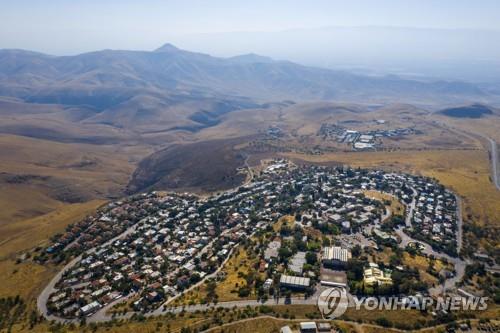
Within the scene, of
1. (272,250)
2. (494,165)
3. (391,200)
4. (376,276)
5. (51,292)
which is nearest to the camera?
(376,276)

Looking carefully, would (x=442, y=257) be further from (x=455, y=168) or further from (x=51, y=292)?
(x=455, y=168)

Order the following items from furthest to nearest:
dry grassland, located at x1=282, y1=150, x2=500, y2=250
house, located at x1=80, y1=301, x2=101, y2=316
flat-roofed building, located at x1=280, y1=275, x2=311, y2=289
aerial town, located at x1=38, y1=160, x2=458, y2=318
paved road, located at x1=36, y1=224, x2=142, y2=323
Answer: dry grassland, located at x1=282, y1=150, x2=500, y2=250 < aerial town, located at x1=38, y1=160, x2=458, y2=318 < flat-roofed building, located at x1=280, y1=275, x2=311, y2=289 < paved road, located at x1=36, y1=224, x2=142, y2=323 < house, located at x1=80, y1=301, x2=101, y2=316

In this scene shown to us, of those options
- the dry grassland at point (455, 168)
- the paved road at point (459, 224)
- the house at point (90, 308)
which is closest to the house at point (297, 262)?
the paved road at point (459, 224)

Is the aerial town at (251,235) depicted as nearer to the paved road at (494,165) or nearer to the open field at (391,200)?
the open field at (391,200)

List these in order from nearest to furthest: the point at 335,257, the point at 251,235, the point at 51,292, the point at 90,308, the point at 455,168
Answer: the point at 90,308 → the point at 51,292 → the point at 335,257 → the point at 251,235 → the point at 455,168

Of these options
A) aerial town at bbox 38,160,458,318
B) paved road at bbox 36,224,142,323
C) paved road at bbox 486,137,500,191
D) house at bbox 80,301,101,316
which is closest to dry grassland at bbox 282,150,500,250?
paved road at bbox 486,137,500,191

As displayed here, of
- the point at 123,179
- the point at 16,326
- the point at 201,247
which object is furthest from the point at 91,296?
the point at 123,179

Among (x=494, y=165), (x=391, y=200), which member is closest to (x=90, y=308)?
(x=391, y=200)

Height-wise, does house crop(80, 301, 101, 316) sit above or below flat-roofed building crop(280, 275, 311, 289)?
below

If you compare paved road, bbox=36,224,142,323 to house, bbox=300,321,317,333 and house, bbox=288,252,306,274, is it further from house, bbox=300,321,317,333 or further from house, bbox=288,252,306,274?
house, bbox=300,321,317,333

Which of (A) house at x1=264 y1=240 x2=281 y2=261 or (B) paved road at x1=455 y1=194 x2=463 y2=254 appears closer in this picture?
(A) house at x1=264 y1=240 x2=281 y2=261
